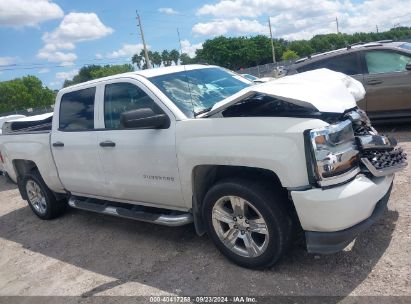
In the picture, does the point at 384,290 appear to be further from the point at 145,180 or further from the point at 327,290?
the point at 145,180

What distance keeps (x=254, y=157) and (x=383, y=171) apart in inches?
41.5

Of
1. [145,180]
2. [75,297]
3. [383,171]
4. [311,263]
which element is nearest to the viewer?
[383,171]

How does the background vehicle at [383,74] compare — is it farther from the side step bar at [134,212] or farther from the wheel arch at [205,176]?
the side step bar at [134,212]

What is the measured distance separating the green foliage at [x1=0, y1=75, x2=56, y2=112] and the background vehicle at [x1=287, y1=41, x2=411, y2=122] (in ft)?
269

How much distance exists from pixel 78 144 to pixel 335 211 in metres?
3.27

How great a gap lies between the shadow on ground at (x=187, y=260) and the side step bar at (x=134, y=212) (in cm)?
39

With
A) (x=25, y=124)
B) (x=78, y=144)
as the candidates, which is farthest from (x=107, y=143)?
(x=25, y=124)

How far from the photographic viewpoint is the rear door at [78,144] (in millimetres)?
4930

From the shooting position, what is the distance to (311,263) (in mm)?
3658

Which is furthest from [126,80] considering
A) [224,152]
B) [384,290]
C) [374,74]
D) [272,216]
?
[374,74]

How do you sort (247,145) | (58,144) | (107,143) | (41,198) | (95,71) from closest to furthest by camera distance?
(247,145) → (107,143) → (58,144) → (41,198) → (95,71)

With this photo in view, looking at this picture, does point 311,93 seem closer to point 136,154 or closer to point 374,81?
point 136,154

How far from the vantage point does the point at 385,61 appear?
7.69 metres

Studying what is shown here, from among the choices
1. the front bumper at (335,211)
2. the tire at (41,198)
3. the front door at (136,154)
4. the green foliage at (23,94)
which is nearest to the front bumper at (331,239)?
the front bumper at (335,211)
